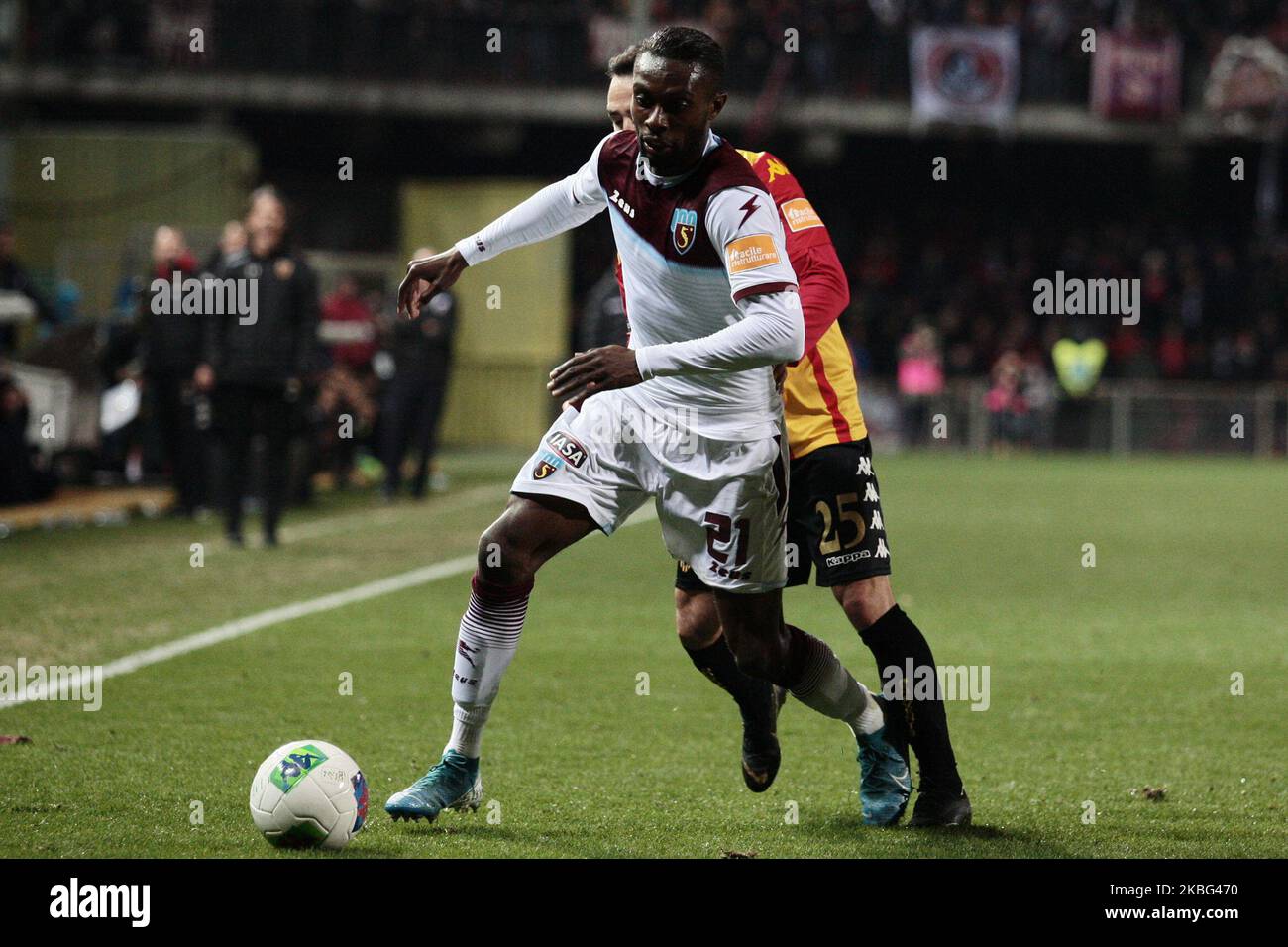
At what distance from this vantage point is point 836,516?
5.40m

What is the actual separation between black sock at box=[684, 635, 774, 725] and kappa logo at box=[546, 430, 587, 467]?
0.78 meters

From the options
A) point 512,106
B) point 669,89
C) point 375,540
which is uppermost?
point 512,106

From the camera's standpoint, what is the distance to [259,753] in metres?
6.05

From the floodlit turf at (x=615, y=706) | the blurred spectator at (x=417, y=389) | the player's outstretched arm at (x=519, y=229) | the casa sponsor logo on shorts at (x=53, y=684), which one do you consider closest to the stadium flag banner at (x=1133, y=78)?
the blurred spectator at (x=417, y=389)

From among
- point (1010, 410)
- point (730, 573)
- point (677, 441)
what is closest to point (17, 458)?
point (677, 441)

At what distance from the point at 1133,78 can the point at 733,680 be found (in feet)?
86.7

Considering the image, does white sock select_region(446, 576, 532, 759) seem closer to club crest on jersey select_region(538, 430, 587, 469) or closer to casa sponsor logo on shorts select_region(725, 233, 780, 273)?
club crest on jersey select_region(538, 430, 587, 469)

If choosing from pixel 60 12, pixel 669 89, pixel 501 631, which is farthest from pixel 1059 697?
pixel 60 12

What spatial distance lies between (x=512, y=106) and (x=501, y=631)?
2476 cm

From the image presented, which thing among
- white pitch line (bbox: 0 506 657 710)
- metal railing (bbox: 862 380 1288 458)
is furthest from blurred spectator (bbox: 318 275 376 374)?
metal railing (bbox: 862 380 1288 458)

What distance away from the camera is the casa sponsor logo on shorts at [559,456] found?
5160 millimetres

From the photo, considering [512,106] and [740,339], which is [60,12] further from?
[740,339]
